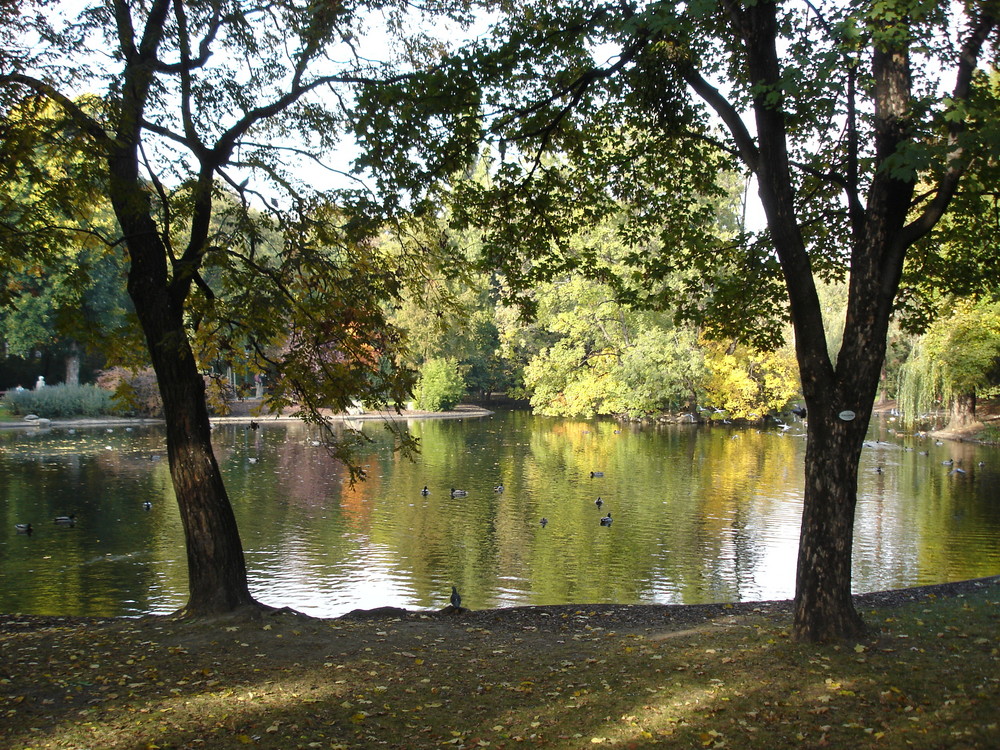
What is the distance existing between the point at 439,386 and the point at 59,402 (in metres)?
19.3

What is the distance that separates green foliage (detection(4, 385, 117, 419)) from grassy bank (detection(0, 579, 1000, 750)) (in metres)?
34.8

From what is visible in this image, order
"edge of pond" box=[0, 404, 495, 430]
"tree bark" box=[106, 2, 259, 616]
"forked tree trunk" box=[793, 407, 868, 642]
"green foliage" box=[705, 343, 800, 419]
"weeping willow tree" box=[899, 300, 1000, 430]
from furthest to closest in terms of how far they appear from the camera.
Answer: "green foliage" box=[705, 343, 800, 419], "edge of pond" box=[0, 404, 495, 430], "weeping willow tree" box=[899, 300, 1000, 430], "tree bark" box=[106, 2, 259, 616], "forked tree trunk" box=[793, 407, 868, 642]

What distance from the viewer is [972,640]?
641 centimetres

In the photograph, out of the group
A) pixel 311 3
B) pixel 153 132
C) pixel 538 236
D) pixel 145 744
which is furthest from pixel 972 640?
pixel 153 132

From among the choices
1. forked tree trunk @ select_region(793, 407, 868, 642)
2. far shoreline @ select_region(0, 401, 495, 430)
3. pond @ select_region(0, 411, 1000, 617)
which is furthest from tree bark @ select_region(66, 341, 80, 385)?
forked tree trunk @ select_region(793, 407, 868, 642)

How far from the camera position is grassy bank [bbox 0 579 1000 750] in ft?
15.7

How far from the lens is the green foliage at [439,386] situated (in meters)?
48.0

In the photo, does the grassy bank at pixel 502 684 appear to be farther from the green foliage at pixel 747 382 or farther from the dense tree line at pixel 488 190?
the green foliage at pixel 747 382

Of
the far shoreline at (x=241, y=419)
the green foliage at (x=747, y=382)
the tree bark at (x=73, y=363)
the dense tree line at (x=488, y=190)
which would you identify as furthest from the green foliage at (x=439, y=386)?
the dense tree line at (x=488, y=190)

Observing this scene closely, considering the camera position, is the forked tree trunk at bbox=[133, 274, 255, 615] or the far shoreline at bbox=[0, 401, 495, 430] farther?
the far shoreline at bbox=[0, 401, 495, 430]

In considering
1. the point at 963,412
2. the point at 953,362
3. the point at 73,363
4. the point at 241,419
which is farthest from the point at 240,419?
the point at 963,412

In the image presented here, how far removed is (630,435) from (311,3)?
29.5 metres

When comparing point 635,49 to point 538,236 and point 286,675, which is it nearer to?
point 538,236

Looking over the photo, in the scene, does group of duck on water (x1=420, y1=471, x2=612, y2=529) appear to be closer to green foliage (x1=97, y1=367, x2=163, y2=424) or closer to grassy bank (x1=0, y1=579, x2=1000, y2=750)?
grassy bank (x1=0, y1=579, x2=1000, y2=750)
